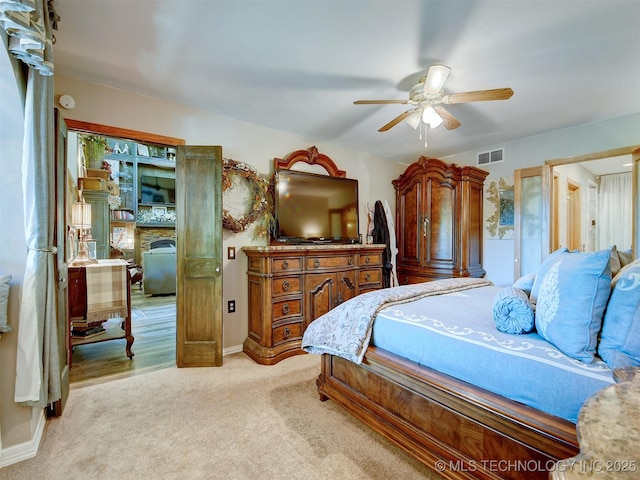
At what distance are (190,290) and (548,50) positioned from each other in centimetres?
328

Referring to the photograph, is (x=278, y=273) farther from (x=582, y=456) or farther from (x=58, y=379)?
(x=582, y=456)

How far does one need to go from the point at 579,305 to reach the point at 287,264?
219 cm

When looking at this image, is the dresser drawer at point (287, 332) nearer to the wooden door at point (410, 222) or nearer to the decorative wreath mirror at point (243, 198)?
the decorative wreath mirror at point (243, 198)

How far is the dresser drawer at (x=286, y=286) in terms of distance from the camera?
282 cm

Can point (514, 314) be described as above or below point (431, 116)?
below

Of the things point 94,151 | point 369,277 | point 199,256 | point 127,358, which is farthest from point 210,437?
point 94,151

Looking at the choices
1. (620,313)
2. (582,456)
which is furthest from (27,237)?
(620,313)

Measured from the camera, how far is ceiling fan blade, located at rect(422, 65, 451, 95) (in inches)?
76.4

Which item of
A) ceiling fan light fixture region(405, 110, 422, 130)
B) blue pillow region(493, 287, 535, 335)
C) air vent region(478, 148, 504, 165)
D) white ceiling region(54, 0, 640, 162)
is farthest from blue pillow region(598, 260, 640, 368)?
air vent region(478, 148, 504, 165)

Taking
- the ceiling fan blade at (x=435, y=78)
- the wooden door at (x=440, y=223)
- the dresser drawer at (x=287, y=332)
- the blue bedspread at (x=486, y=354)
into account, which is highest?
the ceiling fan blade at (x=435, y=78)

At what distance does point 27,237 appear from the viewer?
161 centimetres

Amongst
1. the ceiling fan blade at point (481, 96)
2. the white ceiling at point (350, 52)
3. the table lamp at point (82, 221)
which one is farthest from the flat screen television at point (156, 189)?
the ceiling fan blade at point (481, 96)

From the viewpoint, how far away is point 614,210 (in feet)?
17.3

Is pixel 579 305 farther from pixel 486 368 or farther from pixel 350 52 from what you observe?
pixel 350 52
